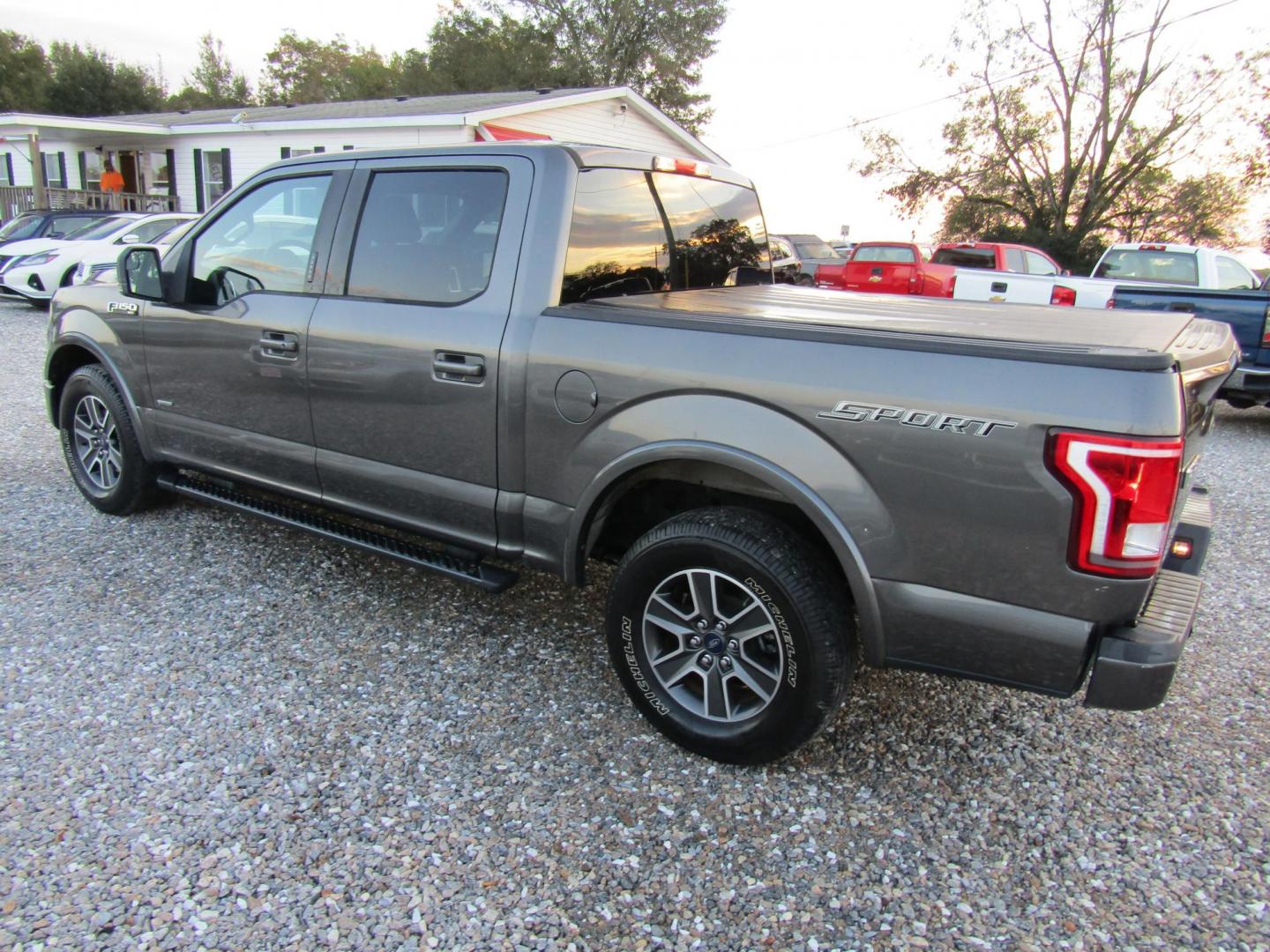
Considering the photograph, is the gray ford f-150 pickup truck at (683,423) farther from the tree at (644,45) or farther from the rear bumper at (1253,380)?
the tree at (644,45)

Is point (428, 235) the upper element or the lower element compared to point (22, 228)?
lower

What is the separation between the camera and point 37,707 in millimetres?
2984

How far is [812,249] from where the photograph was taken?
23328mm

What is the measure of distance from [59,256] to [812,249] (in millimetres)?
17273

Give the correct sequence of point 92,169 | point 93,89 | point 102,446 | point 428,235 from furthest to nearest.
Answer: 1. point 93,89
2. point 92,169
3. point 102,446
4. point 428,235

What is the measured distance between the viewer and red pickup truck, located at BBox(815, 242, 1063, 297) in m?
13.9

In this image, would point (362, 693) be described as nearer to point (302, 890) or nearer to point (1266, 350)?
point (302, 890)

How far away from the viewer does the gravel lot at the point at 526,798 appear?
2.19 metres

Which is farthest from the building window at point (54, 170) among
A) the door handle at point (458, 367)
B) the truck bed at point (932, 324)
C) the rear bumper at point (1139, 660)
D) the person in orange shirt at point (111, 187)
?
the rear bumper at point (1139, 660)

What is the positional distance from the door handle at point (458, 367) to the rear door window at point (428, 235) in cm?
22

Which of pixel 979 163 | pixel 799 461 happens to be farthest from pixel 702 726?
pixel 979 163

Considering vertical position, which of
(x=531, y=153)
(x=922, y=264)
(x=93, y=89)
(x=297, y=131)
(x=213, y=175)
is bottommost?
(x=922, y=264)

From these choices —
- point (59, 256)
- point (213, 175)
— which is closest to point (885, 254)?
point (59, 256)

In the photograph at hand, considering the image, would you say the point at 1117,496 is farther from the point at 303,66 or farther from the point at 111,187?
the point at 303,66
